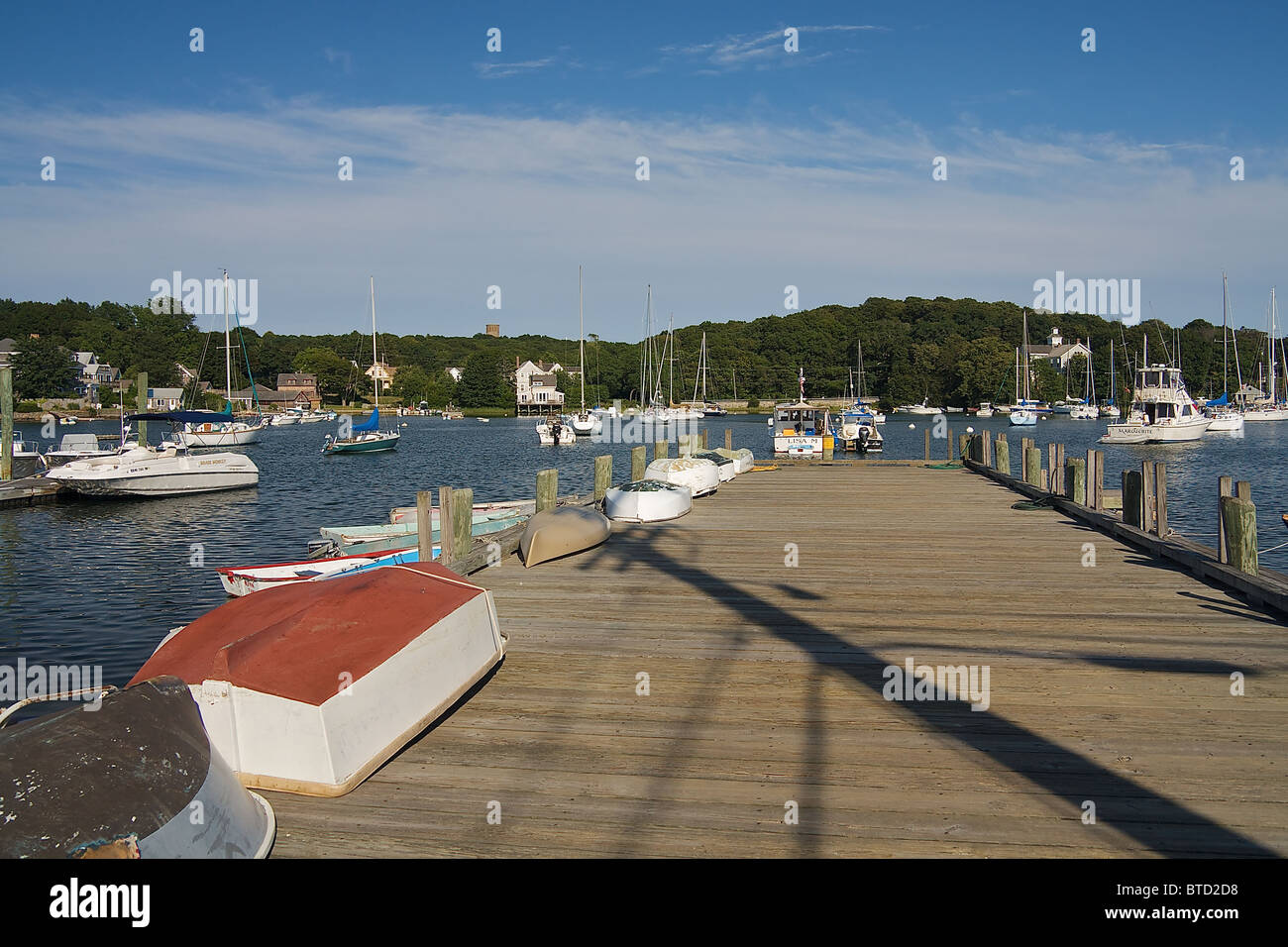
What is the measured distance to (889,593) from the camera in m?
9.46

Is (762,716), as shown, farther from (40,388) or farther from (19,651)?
(40,388)

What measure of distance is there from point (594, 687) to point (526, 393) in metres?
145

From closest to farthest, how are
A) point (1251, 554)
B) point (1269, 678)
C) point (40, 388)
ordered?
point (1269, 678) < point (1251, 554) < point (40, 388)

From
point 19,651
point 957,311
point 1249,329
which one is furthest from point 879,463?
point 1249,329

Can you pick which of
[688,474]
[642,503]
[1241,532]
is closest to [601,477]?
[642,503]

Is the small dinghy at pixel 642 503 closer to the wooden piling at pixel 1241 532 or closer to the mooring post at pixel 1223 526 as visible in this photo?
the mooring post at pixel 1223 526

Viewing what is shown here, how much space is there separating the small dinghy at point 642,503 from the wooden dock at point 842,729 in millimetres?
4125

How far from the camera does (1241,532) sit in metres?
9.14

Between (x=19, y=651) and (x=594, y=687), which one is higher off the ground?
(x=594, y=687)

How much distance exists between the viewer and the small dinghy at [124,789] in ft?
11.0

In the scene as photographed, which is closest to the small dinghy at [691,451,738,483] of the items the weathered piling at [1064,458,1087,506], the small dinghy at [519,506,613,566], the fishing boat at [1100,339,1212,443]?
the weathered piling at [1064,458,1087,506]

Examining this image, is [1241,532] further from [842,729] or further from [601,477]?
[601,477]

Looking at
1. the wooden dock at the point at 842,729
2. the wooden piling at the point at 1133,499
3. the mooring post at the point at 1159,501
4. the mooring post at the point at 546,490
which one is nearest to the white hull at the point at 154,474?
the mooring post at the point at 546,490
